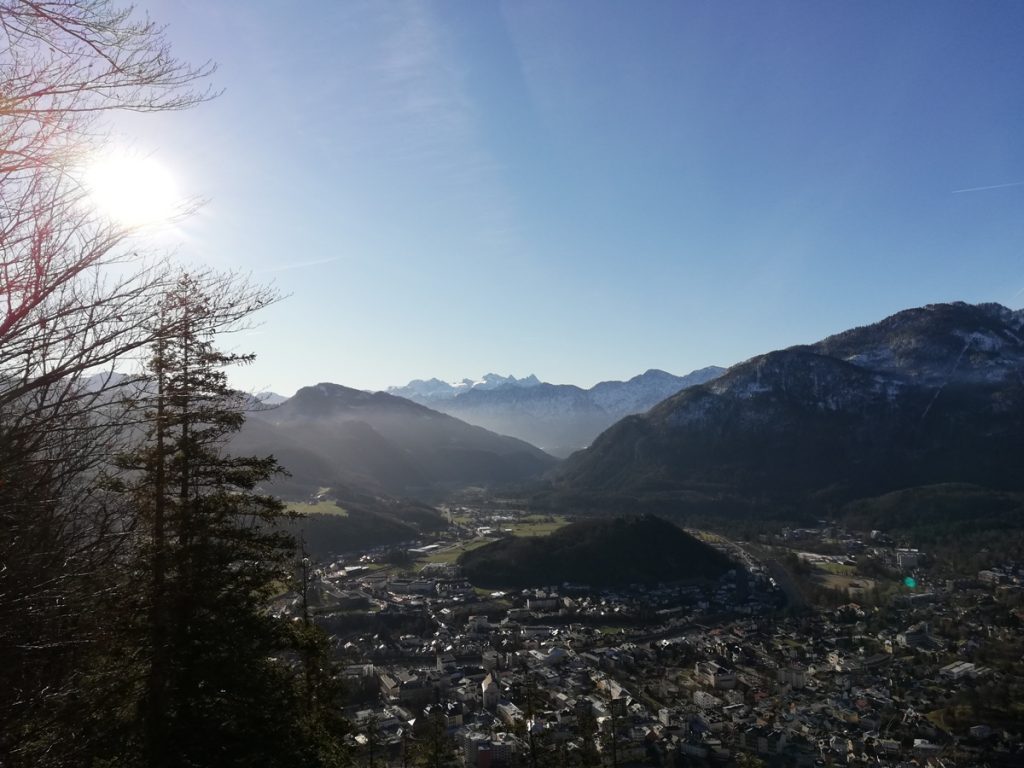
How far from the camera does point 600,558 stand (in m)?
47.8

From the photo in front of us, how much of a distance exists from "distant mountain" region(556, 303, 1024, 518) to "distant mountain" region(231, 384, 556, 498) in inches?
1025

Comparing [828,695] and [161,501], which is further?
[828,695]

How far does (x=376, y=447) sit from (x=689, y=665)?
9427 cm

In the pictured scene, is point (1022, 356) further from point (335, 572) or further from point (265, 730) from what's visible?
point (265, 730)

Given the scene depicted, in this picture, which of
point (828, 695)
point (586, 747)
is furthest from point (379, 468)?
point (586, 747)

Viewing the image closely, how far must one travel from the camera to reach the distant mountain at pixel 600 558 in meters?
45.2

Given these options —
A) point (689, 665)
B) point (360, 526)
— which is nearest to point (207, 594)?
point (689, 665)

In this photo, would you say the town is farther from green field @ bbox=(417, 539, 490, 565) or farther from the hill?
the hill

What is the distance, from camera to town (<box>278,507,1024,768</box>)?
17688 millimetres

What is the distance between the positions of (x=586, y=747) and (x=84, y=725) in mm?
9856

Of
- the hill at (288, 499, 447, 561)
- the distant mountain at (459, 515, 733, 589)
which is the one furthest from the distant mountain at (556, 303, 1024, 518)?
the distant mountain at (459, 515, 733, 589)

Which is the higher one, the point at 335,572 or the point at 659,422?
the point at 659,422

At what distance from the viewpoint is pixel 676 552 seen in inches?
1917

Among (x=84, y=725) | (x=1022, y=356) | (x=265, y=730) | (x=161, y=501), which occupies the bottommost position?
(x=265, y=730)
